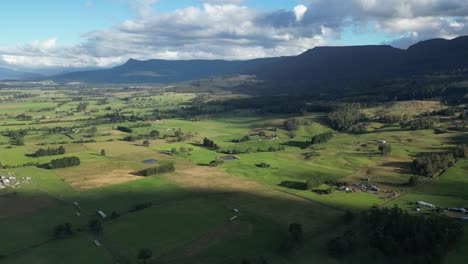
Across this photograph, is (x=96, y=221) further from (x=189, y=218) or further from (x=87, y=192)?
(x=87, y=192)

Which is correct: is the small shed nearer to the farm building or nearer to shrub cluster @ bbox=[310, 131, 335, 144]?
the farm building

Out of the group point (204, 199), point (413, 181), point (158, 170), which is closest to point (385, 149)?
point (413, 181)

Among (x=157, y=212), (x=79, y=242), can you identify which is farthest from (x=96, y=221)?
(x=157, y=212)

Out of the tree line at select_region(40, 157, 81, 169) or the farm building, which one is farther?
the tree line at select_region(40, 157, 81, 169)

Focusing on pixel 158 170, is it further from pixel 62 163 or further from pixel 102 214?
pixel 102 214

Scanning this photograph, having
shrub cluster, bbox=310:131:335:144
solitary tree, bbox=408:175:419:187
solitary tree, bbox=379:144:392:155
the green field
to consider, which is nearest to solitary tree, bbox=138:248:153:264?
the green field

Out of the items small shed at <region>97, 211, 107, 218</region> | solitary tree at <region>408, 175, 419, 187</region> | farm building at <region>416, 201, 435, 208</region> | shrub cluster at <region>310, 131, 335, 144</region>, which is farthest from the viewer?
shrub cluster at <region>310, 131, 335, 144</region>

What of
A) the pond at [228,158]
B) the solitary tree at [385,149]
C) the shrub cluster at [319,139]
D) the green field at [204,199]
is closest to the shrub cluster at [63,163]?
the green field at [204,199]

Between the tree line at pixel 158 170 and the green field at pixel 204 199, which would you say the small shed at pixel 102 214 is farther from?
the tree line at pixel 158 170

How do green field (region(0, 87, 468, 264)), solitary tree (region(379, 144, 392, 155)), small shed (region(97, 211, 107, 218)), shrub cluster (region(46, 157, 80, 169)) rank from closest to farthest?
1. green field (region(0, 87, 468, 264))
2. small shed (region(97, 211, 107, 218))
3. shrub cluster (region(46, 157, 80, 169))
4. solitary tree (region(379, 144, 392, 155))

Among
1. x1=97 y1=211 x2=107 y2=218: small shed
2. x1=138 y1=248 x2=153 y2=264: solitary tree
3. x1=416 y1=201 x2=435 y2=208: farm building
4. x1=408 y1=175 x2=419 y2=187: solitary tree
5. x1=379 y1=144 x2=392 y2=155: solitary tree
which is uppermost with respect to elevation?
x1=379 y1=144 x2=392 y2=155: solitary tree

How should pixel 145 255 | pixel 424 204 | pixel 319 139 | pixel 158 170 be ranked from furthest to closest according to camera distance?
pixel 319 139 < pixel 158 170 < pixel 424 204 < pixel 145 255
